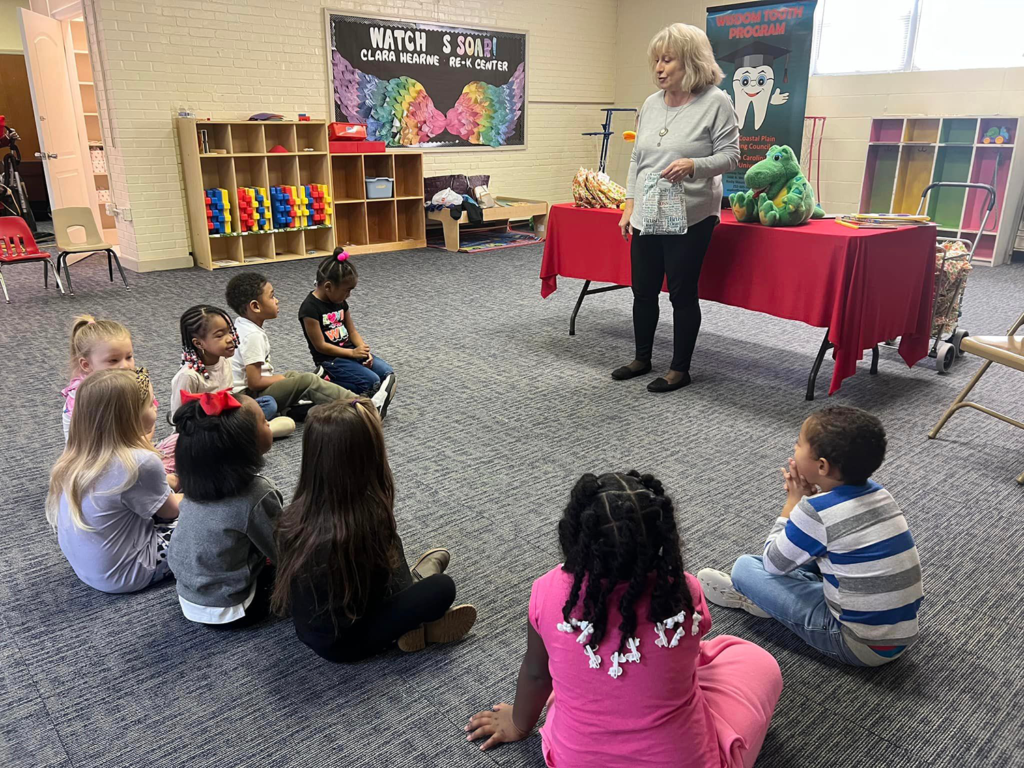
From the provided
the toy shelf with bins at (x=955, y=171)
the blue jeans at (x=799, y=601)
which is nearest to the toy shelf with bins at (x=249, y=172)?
the toy shelf with bins at (x=955, y=171)

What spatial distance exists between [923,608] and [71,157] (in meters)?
7.74

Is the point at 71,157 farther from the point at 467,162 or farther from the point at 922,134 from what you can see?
the point at 922,134

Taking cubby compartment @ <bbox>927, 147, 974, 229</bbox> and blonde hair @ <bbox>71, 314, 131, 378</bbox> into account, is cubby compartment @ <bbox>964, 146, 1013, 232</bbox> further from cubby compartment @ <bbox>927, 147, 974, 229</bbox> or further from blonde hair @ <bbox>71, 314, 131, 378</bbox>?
blonde hair @ <bbox>71, 314, 131, 378</bbox>

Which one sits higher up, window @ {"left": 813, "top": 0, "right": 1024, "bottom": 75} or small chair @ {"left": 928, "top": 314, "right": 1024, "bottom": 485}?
window @ {"left": 813, "top": 0, "right": 1024, "bottom": 75}

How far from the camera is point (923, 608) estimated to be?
1.96m

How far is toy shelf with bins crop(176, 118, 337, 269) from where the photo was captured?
240 inches

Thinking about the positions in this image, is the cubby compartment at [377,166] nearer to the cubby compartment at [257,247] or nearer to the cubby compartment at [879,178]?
the cubby compartment at [257,247]

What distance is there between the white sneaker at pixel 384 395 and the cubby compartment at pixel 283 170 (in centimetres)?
396

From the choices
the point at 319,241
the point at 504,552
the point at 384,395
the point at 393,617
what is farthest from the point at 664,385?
the point at 319,241

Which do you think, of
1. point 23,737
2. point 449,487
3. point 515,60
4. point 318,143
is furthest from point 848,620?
point 515,60

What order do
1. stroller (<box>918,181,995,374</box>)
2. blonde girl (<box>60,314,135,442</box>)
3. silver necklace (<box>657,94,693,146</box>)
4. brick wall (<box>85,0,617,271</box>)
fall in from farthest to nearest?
brick wall (<box>85,0,617,271</box>) < stroller (<box>918,181,995,374</box>) < silver necklace (<box>657,94,693,146</box>) < blonde girl (<box>60,314,135,442</box>)

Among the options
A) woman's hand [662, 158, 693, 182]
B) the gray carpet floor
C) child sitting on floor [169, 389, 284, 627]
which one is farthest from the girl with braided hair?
woman's hand [662, 158, 693, 182]

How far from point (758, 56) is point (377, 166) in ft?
12.7

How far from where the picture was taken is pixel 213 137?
628 centimetres
